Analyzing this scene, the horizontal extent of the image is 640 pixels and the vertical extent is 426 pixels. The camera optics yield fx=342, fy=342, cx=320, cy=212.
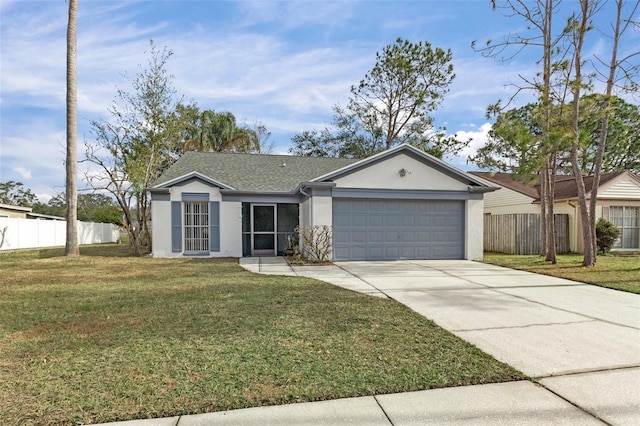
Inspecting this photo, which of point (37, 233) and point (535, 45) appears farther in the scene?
point (37, 233)

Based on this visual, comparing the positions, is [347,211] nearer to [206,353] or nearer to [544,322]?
[544,322]

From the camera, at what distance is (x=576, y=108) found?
34.0 ft

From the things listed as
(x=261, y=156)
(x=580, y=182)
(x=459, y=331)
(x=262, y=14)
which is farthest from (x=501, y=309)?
(x=261, y=156)

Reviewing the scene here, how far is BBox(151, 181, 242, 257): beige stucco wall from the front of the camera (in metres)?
13.2

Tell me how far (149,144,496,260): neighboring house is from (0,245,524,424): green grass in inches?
233

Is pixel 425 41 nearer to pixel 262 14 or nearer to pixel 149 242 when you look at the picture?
pixel 262 14

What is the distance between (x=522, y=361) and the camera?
353 cm

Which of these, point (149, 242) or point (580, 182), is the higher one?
point (580, 182)

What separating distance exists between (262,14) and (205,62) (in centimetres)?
355

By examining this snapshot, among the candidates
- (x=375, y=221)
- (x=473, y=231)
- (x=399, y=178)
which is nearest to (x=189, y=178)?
(x=375, y=221)

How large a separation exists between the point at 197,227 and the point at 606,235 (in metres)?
16.9

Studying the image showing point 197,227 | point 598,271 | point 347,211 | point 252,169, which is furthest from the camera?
point 252,169

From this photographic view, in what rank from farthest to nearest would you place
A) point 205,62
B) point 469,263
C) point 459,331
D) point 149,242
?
point 149,242 → point 205,62 → point 469,263 → point 459,331

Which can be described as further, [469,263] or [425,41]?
[425,41]
